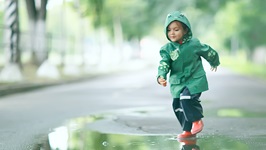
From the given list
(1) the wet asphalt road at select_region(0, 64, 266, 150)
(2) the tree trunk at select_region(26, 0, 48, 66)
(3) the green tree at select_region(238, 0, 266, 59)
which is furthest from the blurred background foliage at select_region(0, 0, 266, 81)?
(1) the wet asphalt road at select_region(0, 64, 266, 150)

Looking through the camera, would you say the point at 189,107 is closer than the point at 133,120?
Yes

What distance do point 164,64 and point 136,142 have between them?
1.04m

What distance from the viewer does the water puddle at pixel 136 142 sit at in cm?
688

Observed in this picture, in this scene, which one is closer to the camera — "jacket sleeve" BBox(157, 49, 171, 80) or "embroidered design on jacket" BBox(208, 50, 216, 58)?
"jacket sleeve" BBox(157, 49, 171, 80)

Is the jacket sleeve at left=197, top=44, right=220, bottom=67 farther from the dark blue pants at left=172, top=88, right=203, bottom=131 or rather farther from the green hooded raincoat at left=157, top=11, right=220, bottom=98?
the dark blue pants at left=172, top=88, right=203, bottom=131

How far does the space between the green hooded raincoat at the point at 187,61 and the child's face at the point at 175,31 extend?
8 cm

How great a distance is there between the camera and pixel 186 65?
7523 millimetres

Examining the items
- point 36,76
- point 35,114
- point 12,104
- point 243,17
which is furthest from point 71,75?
point 243,17

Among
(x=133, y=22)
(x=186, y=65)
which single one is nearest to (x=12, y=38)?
(x=186, y=65)

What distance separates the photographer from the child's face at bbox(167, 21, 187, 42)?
7367 mm

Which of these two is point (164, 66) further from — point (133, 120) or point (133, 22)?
point (133, 22)

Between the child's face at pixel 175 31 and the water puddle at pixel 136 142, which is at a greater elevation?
the child's face at pixel 175 31

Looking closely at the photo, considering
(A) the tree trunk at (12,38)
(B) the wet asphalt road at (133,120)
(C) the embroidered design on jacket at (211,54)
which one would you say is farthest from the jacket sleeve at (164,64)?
(A) the tree trunk at (12,38)

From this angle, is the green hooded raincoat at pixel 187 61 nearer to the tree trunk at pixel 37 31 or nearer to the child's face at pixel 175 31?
the child's face at pixel 175 31
